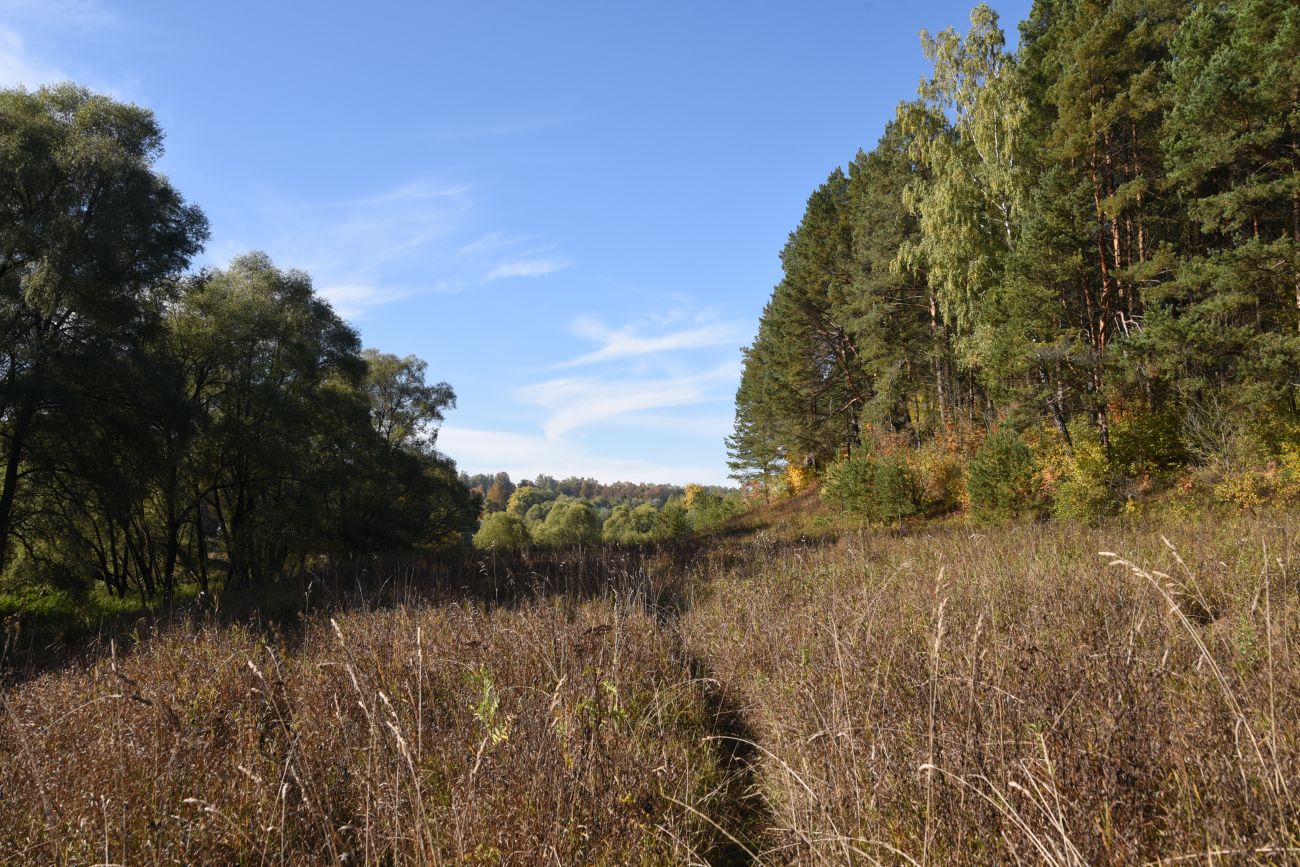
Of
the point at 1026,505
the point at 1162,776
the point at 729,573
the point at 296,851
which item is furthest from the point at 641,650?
the point at 1026,505

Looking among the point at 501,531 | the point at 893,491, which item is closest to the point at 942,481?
the point at 893,491

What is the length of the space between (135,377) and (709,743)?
14312 millimetres

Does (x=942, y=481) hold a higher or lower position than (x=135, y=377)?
lower

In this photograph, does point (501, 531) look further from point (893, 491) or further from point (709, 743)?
point (709, 743)

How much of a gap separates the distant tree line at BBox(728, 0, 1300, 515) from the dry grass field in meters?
12.3

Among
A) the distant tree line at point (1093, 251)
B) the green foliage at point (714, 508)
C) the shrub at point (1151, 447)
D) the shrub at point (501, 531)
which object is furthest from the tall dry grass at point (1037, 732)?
the shrub at point (501, 531)

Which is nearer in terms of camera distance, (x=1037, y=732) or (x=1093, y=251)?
(x=1037, y=732)

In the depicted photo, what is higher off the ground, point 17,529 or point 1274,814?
point 17,529

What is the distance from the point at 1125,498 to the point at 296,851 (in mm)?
19864

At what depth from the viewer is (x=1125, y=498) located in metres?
16.7

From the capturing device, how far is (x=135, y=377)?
12.9 metres

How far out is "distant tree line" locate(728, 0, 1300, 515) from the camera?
14.3 m

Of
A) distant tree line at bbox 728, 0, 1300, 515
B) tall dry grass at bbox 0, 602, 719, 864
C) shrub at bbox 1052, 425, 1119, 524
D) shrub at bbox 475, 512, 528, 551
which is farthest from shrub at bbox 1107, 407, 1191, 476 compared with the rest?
shrub at bbox 475, 512, 528, 551

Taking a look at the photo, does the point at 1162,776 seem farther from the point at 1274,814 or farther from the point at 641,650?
the point at 641,650
